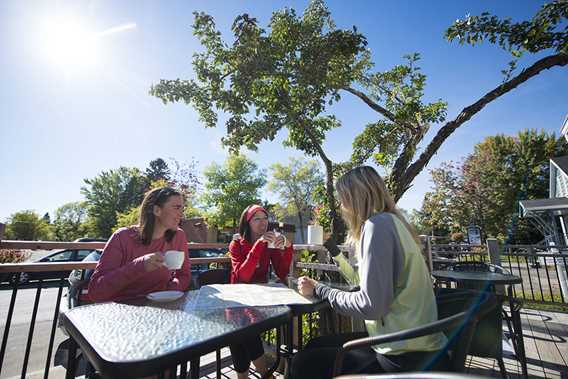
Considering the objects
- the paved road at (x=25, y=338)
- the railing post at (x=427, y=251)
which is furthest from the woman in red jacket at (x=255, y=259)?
the paved road at (x=25, y=338)

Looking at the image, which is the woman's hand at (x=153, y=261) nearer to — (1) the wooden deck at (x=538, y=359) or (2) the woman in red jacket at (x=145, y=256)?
(2) the woman in red jacket at (x=145, y=256)

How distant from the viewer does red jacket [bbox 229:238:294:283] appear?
2.18 meters

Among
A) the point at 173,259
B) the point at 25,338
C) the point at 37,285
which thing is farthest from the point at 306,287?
the point at 25,338

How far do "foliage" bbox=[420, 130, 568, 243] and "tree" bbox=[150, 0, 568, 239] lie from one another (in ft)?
72.7

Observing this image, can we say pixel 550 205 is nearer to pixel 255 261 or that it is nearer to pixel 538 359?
pixel 538 359

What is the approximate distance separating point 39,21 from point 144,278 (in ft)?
16.9

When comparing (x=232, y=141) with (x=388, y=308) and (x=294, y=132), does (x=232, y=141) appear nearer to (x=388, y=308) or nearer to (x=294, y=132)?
(x=294, y=132)

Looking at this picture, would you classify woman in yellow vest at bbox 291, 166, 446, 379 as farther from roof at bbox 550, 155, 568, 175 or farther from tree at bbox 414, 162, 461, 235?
tree at bbox 414, 162, 461, 235

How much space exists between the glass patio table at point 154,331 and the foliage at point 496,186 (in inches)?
1045

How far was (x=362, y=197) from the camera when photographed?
146cm

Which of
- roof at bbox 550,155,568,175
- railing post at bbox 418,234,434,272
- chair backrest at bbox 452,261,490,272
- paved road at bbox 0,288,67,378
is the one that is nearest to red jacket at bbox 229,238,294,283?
railing post at bbox 418,234,434,272

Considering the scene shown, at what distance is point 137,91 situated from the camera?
4742mm

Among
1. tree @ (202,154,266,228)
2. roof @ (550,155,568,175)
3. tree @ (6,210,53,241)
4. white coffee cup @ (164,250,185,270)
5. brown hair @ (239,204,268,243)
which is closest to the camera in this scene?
white coffee cup @ (164,250,185,270)

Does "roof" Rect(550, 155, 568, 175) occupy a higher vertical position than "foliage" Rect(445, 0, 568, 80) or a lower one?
higher
